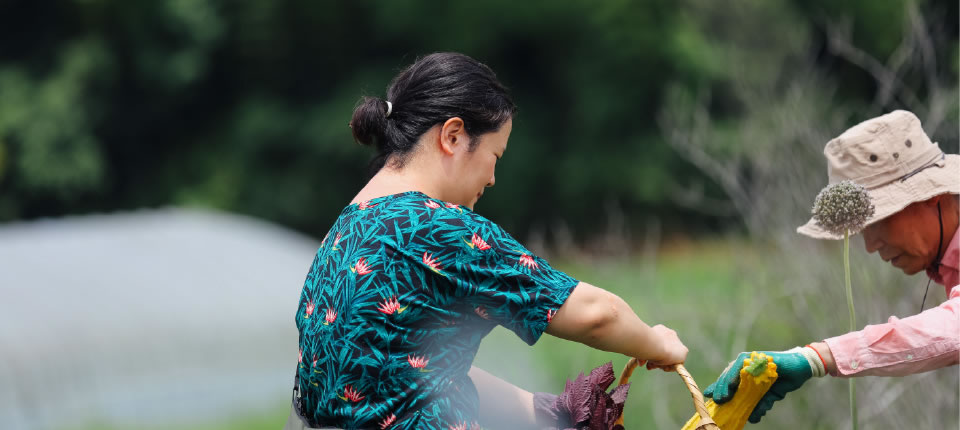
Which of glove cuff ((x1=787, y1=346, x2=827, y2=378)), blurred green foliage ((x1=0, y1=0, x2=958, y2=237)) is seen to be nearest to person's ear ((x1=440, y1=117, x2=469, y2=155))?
glove cuff ((x1=787, y1=346, x2=827, y2=378))

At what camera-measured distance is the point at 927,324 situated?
2.25 m

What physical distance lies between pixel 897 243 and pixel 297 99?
15.5m

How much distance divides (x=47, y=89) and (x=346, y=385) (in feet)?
49.8

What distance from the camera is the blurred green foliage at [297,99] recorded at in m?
15.6

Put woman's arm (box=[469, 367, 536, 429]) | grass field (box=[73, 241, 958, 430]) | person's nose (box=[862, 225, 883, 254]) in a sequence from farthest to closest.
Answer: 1. grass field (box=[73, 241, 958, 430])
2. person's nose (box=[862, 225, 883, 254])
3. woman's arm (box=[469, 367, 536, 429])

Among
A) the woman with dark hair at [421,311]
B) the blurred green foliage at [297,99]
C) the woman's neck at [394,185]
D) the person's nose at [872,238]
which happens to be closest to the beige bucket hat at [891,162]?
the person's nose at [872,238]

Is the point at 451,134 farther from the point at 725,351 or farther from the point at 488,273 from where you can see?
the point at 725,351

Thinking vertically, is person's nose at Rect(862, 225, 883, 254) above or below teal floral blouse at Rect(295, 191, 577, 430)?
above

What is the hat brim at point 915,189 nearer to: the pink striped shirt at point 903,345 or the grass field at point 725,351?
the pink striped shirt at point 903,345

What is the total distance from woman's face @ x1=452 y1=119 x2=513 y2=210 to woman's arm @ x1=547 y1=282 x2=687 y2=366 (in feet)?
1.21

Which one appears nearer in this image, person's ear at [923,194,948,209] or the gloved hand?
the gloved hand

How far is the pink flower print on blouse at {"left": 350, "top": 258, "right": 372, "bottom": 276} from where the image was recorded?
79.0 inches

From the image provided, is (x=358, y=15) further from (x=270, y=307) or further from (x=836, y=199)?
(x=836, y=199)

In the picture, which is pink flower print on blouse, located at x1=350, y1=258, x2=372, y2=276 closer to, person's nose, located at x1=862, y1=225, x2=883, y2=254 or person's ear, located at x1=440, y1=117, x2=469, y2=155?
person's ear, located at x1=440, y1=117, x2=469, y2=155
